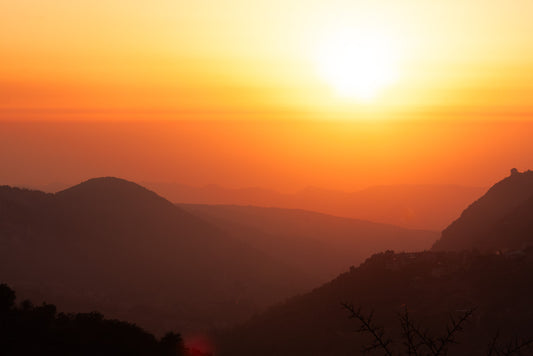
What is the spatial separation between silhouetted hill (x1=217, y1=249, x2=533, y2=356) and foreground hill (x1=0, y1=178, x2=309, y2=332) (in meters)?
27.9

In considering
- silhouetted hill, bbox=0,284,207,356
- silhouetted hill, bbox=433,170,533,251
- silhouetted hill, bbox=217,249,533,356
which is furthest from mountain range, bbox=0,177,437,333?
silhouetted hill, bbox=0,284,207,356

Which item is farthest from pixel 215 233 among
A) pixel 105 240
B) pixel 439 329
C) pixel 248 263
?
pixel 439 329

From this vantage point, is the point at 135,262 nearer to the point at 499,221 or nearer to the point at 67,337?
the point at 499,221

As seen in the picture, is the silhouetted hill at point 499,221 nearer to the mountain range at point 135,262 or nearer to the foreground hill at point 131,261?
the mountain range at point 135,262

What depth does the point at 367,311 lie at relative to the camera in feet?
282

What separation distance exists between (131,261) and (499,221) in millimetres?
88687

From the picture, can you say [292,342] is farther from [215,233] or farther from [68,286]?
[215,233]

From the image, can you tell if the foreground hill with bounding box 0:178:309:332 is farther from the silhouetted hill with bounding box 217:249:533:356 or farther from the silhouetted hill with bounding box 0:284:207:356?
the silhouetted hill with bounding box 0:284:207:356

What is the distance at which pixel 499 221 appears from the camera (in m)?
134

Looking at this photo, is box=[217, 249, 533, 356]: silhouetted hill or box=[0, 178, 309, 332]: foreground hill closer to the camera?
box=[217, 249, 533, 356]: silhouetted hill

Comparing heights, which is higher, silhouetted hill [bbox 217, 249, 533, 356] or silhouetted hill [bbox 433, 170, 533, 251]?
silhouetted hill [bbox 433, 170, 533, 251]

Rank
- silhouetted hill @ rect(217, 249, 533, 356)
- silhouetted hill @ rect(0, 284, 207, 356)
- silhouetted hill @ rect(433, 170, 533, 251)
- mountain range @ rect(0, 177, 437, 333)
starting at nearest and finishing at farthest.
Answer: silhouetted hill @ rect(0, 284, 207, 356)
silhouetted hill @ rect(217, 249, 533, 356)
silhouetted hill @ rect(433, 170, 533, 251)
mountain range @ rect(0, 177, 437, 333)

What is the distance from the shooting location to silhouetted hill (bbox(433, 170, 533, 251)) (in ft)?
408

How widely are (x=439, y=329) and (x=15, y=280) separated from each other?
297 feet
